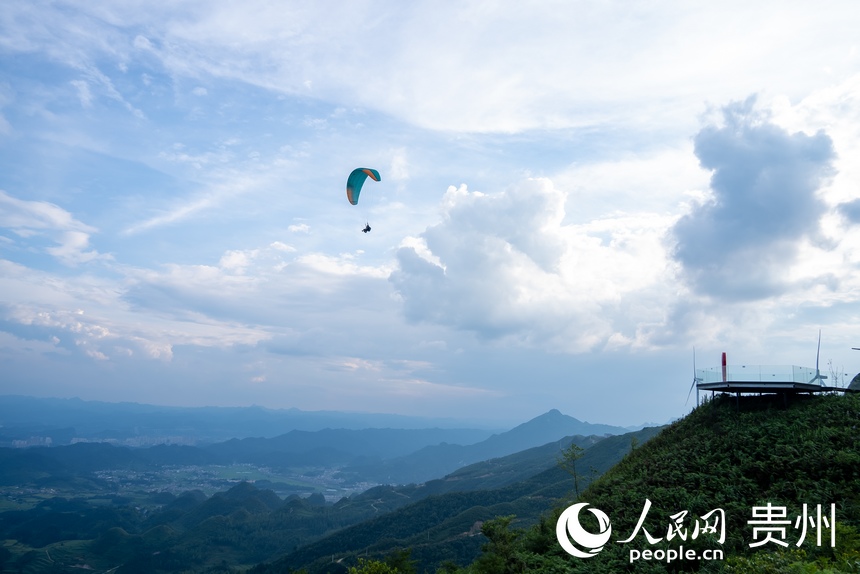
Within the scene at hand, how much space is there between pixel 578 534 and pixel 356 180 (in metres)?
38.5

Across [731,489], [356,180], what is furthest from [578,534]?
[356,180]

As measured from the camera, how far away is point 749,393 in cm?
3647

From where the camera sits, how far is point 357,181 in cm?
5322

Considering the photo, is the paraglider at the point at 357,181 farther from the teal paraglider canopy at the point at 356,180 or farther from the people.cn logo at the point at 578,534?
the people.cn logo at the point at 578,534

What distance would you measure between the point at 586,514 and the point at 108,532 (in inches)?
8320

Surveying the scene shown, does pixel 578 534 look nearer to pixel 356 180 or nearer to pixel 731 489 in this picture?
pixel 731 489

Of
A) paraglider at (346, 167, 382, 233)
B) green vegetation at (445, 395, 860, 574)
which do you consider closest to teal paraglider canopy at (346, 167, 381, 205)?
paraglider at (346, 167, 382, 233)

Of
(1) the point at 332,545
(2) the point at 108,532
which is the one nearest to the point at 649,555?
(1) the point at 332,545

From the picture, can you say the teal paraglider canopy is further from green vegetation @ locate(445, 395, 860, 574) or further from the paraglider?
green vegetation @ locate(445, 395, 860, 574)

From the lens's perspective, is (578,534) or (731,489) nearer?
(731,489)

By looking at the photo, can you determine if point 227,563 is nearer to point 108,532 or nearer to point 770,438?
point 108,532

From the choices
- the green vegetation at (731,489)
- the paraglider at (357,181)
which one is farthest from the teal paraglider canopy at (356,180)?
the green vegetation at (731,489)

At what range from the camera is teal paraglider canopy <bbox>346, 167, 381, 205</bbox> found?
51125mm

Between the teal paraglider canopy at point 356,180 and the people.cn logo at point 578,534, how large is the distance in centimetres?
3454
